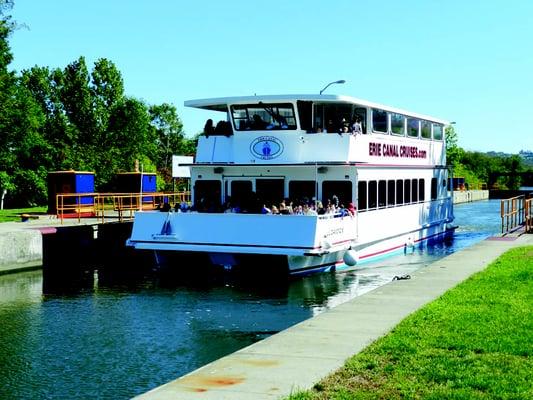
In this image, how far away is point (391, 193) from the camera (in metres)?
25.5

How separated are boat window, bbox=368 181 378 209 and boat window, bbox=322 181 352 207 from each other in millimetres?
1512

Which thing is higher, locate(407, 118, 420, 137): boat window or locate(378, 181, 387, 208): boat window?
locate(407, 118, 420, 137): boat window

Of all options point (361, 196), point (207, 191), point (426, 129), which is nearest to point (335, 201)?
point (361, 196)

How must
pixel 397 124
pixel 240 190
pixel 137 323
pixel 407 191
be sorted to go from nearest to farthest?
1. pixel 137 323
2. pixel 240 190
3. pixel 397 124
4. pixel 407 191

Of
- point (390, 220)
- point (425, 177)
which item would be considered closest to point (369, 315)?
point (390, 220)

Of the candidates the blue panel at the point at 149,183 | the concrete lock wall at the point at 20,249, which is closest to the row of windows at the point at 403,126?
the concrete lock wall at the point at 20,249

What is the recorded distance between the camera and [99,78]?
5953 centimetres

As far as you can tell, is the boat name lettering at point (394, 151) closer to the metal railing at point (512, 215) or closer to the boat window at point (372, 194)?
the boat window at point (372, 194)

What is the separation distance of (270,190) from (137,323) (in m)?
8.23

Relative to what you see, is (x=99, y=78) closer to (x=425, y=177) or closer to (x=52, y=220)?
(x=52, y=220)

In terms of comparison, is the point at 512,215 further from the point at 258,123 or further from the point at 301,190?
the point at 258,123

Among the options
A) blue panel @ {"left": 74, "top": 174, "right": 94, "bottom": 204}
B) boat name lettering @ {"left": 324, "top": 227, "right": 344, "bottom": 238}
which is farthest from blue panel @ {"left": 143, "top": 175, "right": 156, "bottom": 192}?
boat name lettering @ {"left": 324, "top": 227, "right": 344, "bottom": 238}

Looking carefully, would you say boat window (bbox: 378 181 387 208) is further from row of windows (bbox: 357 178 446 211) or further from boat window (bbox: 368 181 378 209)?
boat window (bbox: 368 181 378 209)

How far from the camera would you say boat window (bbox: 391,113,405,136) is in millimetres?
25700
